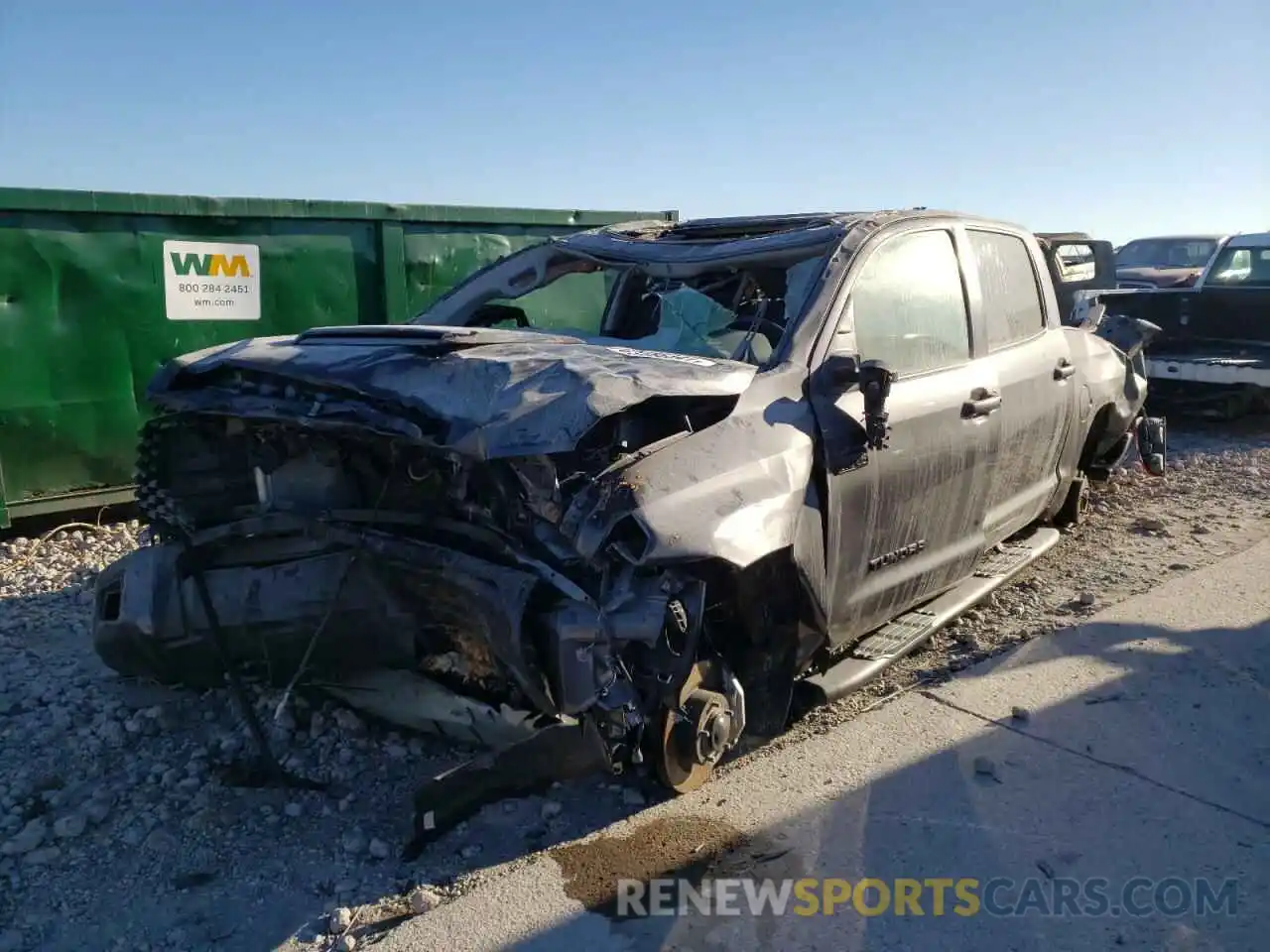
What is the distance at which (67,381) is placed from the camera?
248 inches

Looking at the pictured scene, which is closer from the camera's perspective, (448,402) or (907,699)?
(448,402)

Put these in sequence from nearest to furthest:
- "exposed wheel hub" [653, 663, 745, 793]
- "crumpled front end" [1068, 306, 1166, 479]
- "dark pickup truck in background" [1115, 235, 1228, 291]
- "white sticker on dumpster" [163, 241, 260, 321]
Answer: "exposed wheel hub" [653, 663, 745, 793] < "crumpled front end" [1068, 306, 1166, 479] < "white sticker on dumpster" [163, 241, 260, 321] < "dark pickup truck in background" [1115, 235, 1228, 291]

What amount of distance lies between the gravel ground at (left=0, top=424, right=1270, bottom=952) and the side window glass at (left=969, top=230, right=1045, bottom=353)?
1342 mm

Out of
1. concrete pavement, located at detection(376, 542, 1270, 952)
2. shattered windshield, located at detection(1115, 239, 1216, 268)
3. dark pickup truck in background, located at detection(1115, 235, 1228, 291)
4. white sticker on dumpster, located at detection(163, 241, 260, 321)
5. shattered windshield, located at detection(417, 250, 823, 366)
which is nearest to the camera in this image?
concrete pavement, located at detection(376, 542, 1270, 952)

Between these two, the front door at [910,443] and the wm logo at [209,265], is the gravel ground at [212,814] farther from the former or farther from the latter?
the wm logo at [209,265]

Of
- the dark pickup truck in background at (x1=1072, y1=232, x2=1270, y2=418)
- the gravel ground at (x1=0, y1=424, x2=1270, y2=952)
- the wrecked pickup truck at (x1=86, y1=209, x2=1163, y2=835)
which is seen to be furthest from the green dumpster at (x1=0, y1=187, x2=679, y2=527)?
the dark pickup truck in background at (x1=1072, y1=232, x2=1270, y2=418)

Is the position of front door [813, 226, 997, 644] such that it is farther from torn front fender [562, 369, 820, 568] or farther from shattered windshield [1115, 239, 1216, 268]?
shattered windshield [1115, 239, 1216, 268]

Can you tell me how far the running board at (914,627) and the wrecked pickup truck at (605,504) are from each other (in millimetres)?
17

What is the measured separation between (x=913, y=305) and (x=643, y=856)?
7.54 feet

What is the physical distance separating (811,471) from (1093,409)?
3.06 meters

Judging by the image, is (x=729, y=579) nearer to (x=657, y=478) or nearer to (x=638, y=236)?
(x=657, y=478)

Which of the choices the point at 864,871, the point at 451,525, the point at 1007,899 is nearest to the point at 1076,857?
the point at 1007,899

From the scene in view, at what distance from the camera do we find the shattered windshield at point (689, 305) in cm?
362

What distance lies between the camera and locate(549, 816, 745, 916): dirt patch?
2756 millimetres
